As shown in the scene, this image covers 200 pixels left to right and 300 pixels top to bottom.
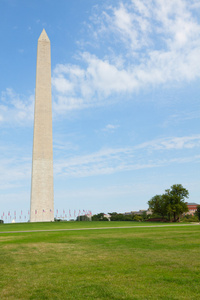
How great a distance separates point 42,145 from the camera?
59062 millimetres

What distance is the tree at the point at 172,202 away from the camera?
67.6 meters

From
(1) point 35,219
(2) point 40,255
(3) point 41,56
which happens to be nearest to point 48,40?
(3) point 41,56

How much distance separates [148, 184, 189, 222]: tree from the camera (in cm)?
6756

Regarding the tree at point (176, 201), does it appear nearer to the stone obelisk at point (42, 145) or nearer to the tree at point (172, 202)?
the tree at point (172, 202)

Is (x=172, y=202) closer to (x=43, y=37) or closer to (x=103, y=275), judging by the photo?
(x=43, y=37)

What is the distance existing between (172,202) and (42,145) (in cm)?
3511

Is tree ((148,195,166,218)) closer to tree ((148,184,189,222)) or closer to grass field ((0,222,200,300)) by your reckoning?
tree ((148,184,189,222))

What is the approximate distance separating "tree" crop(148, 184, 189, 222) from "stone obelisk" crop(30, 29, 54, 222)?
28.3 metres

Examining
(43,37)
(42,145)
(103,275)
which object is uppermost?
(43,37)

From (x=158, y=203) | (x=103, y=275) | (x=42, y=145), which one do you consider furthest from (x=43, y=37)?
(x=103, y=275)

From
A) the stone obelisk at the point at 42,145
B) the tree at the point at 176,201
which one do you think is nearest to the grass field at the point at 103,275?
the stone obelisk at the point at 42,145

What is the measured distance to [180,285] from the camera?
679 centimetres

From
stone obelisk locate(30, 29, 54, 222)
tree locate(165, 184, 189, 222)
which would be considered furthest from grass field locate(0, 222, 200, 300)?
tree locate(165, 184, 189, 222)

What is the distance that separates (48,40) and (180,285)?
64.8 metres
